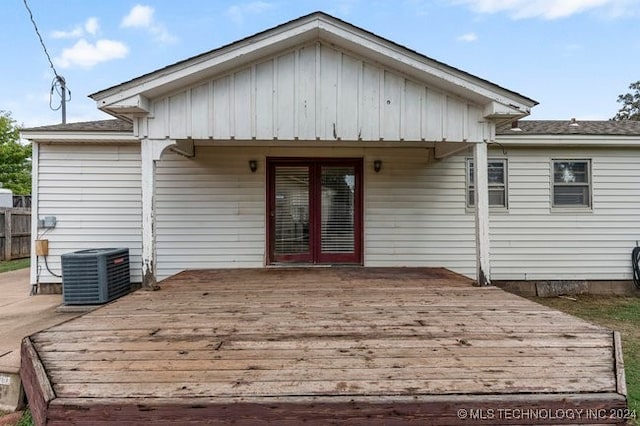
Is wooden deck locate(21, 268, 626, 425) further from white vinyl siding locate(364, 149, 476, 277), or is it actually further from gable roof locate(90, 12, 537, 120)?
white vinyl siding locate(364, 149, 476, 277)

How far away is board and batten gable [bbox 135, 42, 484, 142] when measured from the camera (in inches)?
169

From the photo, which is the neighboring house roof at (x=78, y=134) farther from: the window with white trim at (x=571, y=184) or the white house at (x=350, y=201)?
the window with white trim at (x=571, y=184)

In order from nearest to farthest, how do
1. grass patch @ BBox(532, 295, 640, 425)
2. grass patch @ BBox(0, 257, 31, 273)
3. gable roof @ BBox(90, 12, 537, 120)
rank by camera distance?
grass patch @ BBox(532, 295, 640, 425) → gable roof @ BBox(90, 12, 537, 120) → grass patch @ BBox(0, 257, 31, 273)

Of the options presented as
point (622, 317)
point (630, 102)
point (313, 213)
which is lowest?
point (622, 317)

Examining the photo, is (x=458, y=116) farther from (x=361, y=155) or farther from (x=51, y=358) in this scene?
(x=51, y=358)

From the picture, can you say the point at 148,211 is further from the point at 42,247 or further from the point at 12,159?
the point at 12,159

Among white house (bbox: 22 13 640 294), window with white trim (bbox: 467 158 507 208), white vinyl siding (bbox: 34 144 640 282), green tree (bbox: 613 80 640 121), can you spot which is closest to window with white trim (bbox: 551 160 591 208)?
white house (bbox: 22 13 640 294)

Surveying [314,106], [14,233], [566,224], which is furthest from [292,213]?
[14,233]

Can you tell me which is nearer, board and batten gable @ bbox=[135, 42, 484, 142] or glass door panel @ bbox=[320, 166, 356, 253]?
board and batten gable @ bbox=[135, 42, 484, 142]

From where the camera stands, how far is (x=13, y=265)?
980 centimetres

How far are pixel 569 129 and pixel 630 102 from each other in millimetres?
30578

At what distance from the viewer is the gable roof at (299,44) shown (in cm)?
406

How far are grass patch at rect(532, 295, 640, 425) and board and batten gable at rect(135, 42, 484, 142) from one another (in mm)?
2803

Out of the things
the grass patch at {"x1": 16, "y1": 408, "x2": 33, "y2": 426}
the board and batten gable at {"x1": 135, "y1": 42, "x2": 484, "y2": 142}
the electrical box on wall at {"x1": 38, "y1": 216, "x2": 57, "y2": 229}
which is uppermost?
the board and batten gable at {"x1": 135, "y1": 42, "x2": 484, "y2": 142}
